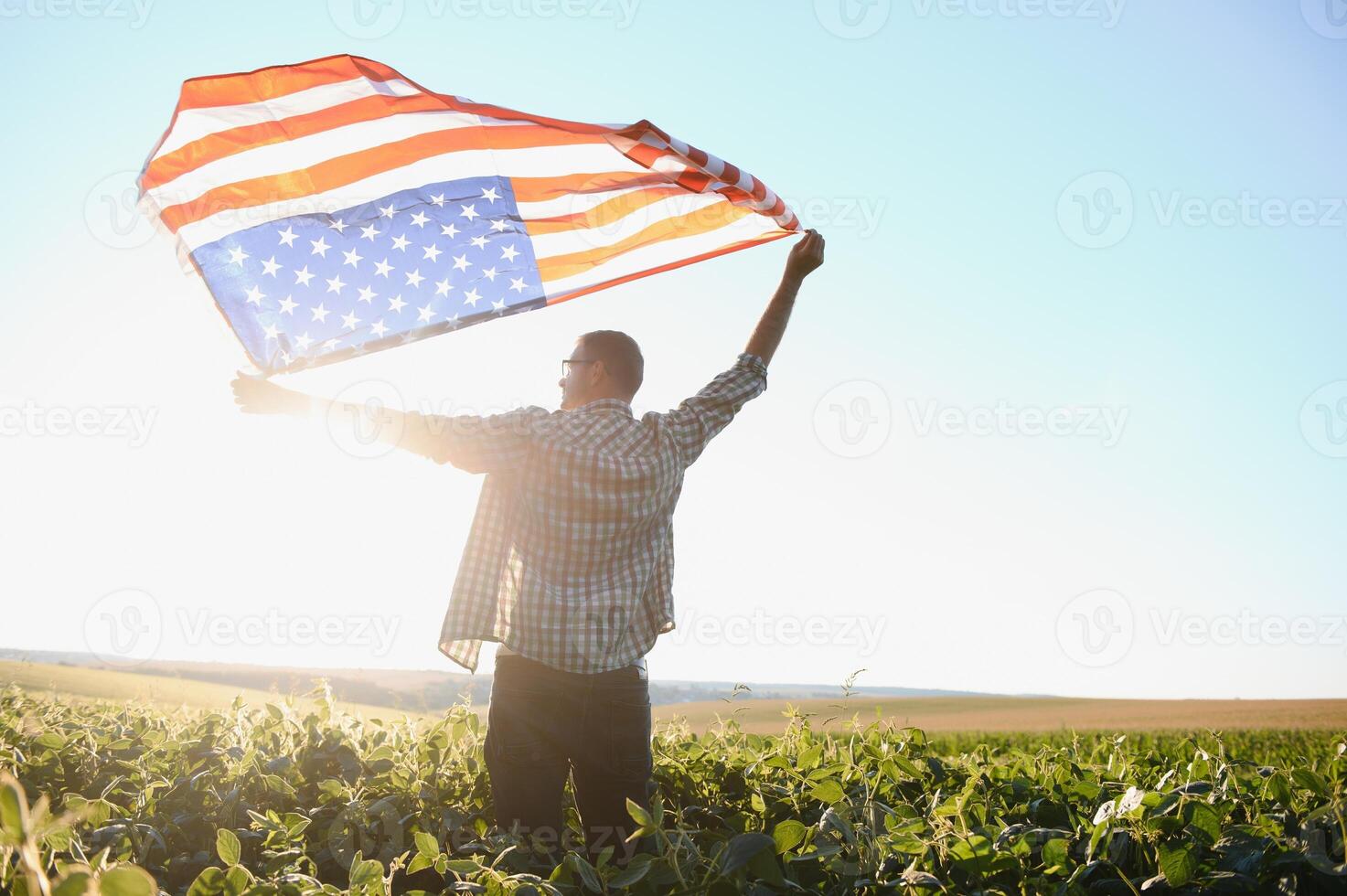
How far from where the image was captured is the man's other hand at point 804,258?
4.19 meters

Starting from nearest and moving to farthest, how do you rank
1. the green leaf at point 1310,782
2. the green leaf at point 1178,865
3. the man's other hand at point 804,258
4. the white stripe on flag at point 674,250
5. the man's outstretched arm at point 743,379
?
1. the green leaf at point 1178,865
2. the green leaf at point 1310,782
3. the man's outstretched arm at point 743,379
4. the man's other hand at point 804,258
5. the white stripe on flag at point 674,250

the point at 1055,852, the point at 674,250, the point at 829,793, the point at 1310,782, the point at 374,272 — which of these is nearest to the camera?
the point at 1055,852

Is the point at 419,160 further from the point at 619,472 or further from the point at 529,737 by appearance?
the point at 529,737

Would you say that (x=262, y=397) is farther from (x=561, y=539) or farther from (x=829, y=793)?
(x=829, y=793)

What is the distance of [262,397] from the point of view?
10.9 feet

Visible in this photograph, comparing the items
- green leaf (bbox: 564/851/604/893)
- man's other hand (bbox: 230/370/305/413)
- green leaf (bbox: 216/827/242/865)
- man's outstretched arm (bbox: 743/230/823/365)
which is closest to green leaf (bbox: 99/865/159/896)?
green leaf (bbox: 216/827/242/865)

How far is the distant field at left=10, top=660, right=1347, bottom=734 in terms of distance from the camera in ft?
13.6

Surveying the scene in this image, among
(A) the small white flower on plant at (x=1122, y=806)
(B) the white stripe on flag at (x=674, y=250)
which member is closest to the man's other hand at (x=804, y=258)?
(B) the white stripe on flag at (x=674, y=250)

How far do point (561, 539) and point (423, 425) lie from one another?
65cm

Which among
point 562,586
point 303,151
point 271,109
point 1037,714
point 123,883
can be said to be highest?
point 271,109

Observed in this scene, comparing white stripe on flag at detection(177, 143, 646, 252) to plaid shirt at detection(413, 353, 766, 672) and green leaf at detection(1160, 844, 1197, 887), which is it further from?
green leaf at detection(1160, 844, 1197, 887)

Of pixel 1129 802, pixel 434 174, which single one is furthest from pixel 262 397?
pixel 1129 802

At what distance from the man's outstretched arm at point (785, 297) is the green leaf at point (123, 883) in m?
3.06

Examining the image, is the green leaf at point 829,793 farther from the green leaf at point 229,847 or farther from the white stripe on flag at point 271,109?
the white stripe on flag at point 271,109
